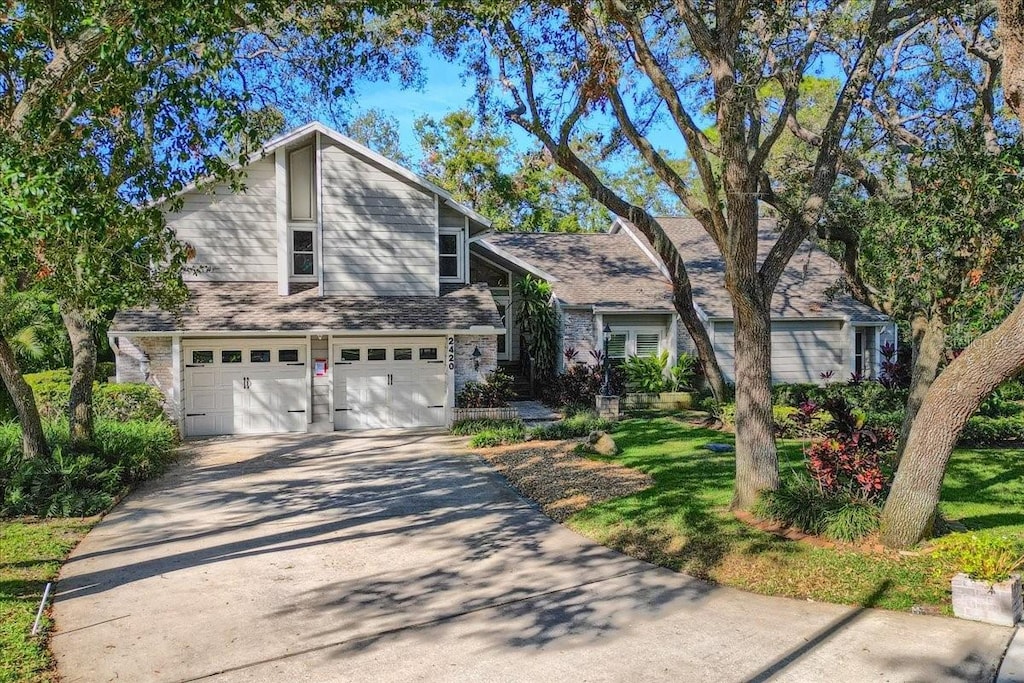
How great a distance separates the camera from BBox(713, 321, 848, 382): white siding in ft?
72.2

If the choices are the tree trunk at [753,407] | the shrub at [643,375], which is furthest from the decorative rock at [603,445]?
the shrub at [643,375]

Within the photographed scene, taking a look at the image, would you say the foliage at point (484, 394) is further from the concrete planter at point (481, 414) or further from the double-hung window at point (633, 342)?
the double-hung window at point (633, 342)

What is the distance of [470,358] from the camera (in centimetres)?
1781

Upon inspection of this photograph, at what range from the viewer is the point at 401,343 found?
17.7m

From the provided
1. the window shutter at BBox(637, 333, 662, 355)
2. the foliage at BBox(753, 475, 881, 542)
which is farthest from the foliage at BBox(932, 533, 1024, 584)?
the window shutter at BBox(637, 333, 662, 355)

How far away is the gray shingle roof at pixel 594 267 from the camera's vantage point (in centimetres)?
2147

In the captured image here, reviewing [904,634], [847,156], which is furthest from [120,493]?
[847,156]

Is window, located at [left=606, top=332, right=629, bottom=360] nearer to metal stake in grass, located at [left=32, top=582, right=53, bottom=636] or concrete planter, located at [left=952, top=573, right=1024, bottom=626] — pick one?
concrete planter, located at [left=952, top=573, right=1024, bottom=626]

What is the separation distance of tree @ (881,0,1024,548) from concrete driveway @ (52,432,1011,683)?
1.56 metres

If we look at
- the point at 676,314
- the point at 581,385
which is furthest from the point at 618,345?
the point at 581,385

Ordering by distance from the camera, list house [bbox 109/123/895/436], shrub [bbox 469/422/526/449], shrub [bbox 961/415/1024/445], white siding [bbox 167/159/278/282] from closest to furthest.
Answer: shrub [bbox 961/415/1024/445], shrub [bbox 469/422/526/449], house [bbox 109/123/895/436], white siding [bbox 167/159/278/282]

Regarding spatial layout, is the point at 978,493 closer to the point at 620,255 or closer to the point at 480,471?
the point at 480,471

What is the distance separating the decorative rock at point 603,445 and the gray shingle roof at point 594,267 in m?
7.24

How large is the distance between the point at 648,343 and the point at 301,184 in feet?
34.9
